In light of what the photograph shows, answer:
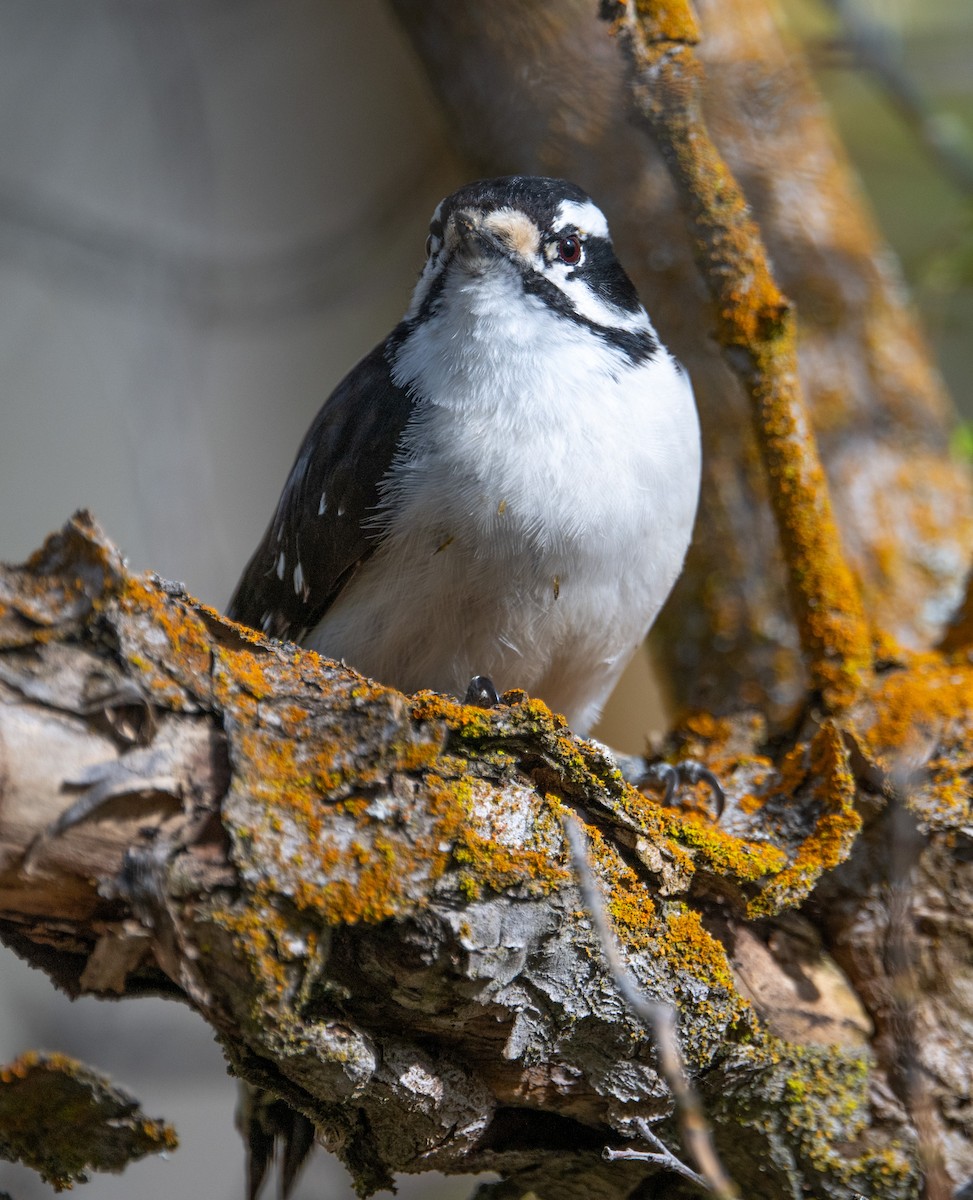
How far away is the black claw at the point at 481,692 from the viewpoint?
2.57 metres

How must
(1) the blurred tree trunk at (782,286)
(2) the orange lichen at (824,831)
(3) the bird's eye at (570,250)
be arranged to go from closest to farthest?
(2) the orange lichen at (824,831) < (3) the bird's eye at (570,250) < (1) the blurred tree trunk at (782,286)

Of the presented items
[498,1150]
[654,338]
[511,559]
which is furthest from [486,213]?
[498,1150]

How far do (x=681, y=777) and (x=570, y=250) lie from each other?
1.21 meters

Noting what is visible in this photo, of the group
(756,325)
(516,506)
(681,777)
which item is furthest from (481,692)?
(756,325)

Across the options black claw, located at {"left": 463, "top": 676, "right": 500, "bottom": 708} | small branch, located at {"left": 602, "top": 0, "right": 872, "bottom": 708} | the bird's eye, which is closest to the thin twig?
black claw, located at {"left": 463, "top": 676, "right": 500, "bottom": 708}

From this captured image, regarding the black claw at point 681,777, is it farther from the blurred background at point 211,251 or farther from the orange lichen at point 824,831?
the blurred background at point 211,251

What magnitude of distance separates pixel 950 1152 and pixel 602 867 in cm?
91

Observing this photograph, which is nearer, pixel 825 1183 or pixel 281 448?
pixel 825 1183

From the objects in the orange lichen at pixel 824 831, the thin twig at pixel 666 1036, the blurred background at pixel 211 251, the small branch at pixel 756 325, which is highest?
the blurred background at pixel 211 251

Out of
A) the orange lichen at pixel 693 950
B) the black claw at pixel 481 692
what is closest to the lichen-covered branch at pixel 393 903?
the orange lichen at pixel 693 950

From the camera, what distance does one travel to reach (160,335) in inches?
198

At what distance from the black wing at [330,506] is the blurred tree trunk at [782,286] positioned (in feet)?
3.43

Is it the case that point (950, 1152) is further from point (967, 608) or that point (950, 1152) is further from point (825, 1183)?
point (967, 608)

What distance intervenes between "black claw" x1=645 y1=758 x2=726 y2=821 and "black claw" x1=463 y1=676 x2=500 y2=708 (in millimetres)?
445
